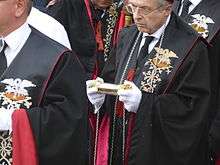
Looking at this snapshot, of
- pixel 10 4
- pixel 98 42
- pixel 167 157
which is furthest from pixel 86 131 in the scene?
pixel 98 42

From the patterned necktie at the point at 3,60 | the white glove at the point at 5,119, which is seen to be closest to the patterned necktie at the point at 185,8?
the patterned necktie at the point at 3,60

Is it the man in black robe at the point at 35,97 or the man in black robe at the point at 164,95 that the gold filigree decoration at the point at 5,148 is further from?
the man in black robe at the point at 164,95

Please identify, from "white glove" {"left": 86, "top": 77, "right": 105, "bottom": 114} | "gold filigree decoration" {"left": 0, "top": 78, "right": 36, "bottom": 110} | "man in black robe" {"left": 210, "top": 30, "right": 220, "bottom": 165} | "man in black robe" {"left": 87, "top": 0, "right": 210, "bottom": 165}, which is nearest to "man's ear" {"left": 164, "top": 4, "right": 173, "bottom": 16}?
"man in black robe" {"left": 87, "top": 0, "right": 210, "bottom": 165}

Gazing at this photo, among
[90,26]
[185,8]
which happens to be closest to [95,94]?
[185,8]

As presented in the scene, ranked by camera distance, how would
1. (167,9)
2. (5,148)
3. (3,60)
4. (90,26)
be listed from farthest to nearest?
(90,26) → (167,9) → (3,60) → (5,148)

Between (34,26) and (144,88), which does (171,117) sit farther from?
(34,26)

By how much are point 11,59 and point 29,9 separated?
1.13 feet

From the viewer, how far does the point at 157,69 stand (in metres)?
4.39

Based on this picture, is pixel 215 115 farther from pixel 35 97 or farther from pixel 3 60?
pixel 3 60

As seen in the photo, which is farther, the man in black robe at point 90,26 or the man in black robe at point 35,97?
the man in black robe at point 90,26

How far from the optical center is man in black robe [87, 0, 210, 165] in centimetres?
425

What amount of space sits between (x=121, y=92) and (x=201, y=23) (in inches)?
49.8

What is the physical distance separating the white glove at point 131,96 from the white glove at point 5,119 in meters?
0.83

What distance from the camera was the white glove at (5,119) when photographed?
360 cm
